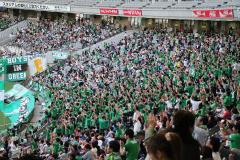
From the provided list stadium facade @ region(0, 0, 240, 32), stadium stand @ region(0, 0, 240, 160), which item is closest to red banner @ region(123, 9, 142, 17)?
stadium facade @ region(0, 0, 240, 32)

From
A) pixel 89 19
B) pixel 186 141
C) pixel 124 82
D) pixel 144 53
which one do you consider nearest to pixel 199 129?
pixel 186 141

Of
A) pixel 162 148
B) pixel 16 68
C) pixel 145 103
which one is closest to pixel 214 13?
pixel 16 68

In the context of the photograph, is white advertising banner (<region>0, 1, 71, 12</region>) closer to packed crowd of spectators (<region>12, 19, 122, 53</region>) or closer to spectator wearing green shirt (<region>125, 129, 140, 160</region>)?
packed crowd of spectators (<region>12, 19, 122, 53</region>)

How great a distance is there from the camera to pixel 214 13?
35688 mm

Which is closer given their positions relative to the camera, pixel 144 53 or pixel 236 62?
pixel 236 62

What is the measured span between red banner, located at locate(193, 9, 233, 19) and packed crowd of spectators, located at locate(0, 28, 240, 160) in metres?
1.94

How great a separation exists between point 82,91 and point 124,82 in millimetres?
2473

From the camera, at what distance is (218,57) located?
25359 millimetres

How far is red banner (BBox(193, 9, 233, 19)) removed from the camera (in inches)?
1341

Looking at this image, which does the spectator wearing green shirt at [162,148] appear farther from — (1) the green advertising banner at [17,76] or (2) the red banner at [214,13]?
(1) the green advertising banner at [17,76]

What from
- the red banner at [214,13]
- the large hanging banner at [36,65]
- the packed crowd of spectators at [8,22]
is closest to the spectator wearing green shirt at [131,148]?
the red banner at [214,13]

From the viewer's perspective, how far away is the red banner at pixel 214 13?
3406cm

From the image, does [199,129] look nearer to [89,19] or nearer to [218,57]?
[218,57]

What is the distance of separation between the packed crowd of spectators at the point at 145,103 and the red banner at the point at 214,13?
6.35 ft
